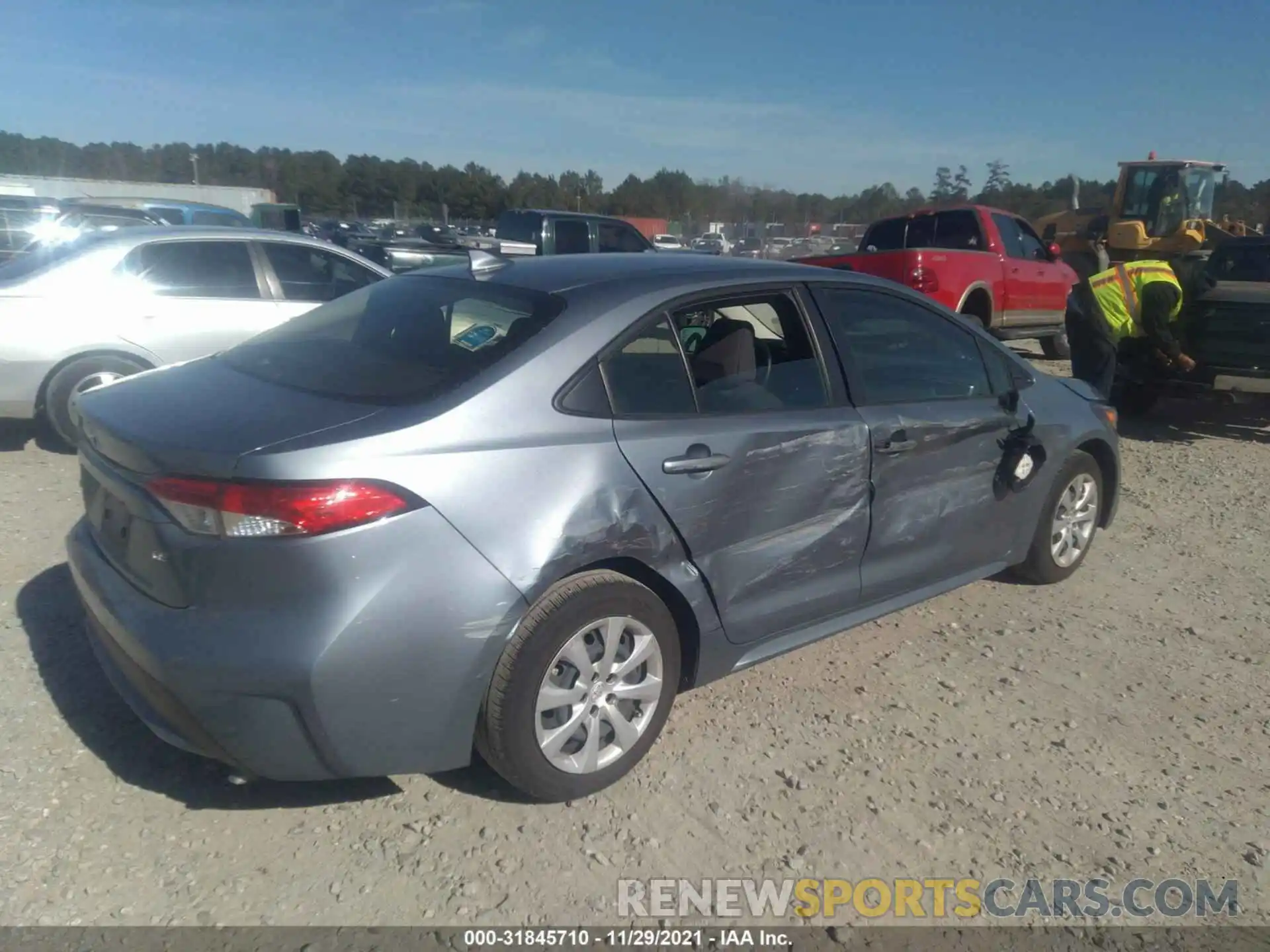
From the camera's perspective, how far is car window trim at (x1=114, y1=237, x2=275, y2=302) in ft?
21.5

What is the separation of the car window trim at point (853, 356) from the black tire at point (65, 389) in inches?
187

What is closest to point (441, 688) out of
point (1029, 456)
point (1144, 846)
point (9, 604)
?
point (1144, 846)

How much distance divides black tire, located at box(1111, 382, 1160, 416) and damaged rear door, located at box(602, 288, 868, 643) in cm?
635

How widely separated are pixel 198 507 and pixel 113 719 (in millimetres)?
1301

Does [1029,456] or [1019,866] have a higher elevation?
[1029,456]

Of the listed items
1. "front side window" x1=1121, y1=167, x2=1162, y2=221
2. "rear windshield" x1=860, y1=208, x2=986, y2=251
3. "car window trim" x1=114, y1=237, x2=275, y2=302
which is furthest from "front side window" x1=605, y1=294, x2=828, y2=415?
"front side window" x1=1121, y1=167, x2=1162, y2=221

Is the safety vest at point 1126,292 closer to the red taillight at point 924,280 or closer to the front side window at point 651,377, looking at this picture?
the red taillight at point 924,280

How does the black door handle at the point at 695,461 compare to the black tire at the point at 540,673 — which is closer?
the black tire at the point at 540,673

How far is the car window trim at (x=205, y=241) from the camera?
6.57 metres

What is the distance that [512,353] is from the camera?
2926 millimetres

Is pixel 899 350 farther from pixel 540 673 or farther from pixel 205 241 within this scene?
pixel 205 241

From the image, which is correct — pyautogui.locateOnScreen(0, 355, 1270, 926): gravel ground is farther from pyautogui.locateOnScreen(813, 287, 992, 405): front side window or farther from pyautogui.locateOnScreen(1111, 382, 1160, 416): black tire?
pyautogui.locateOnScreen(1111, 382, 1160, 416): black tire

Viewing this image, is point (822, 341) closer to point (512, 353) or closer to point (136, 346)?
point (512, 353)

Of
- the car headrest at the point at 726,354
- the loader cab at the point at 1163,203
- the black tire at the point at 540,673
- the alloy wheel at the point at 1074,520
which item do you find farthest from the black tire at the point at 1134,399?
the loader cab at the point at 1163,203
